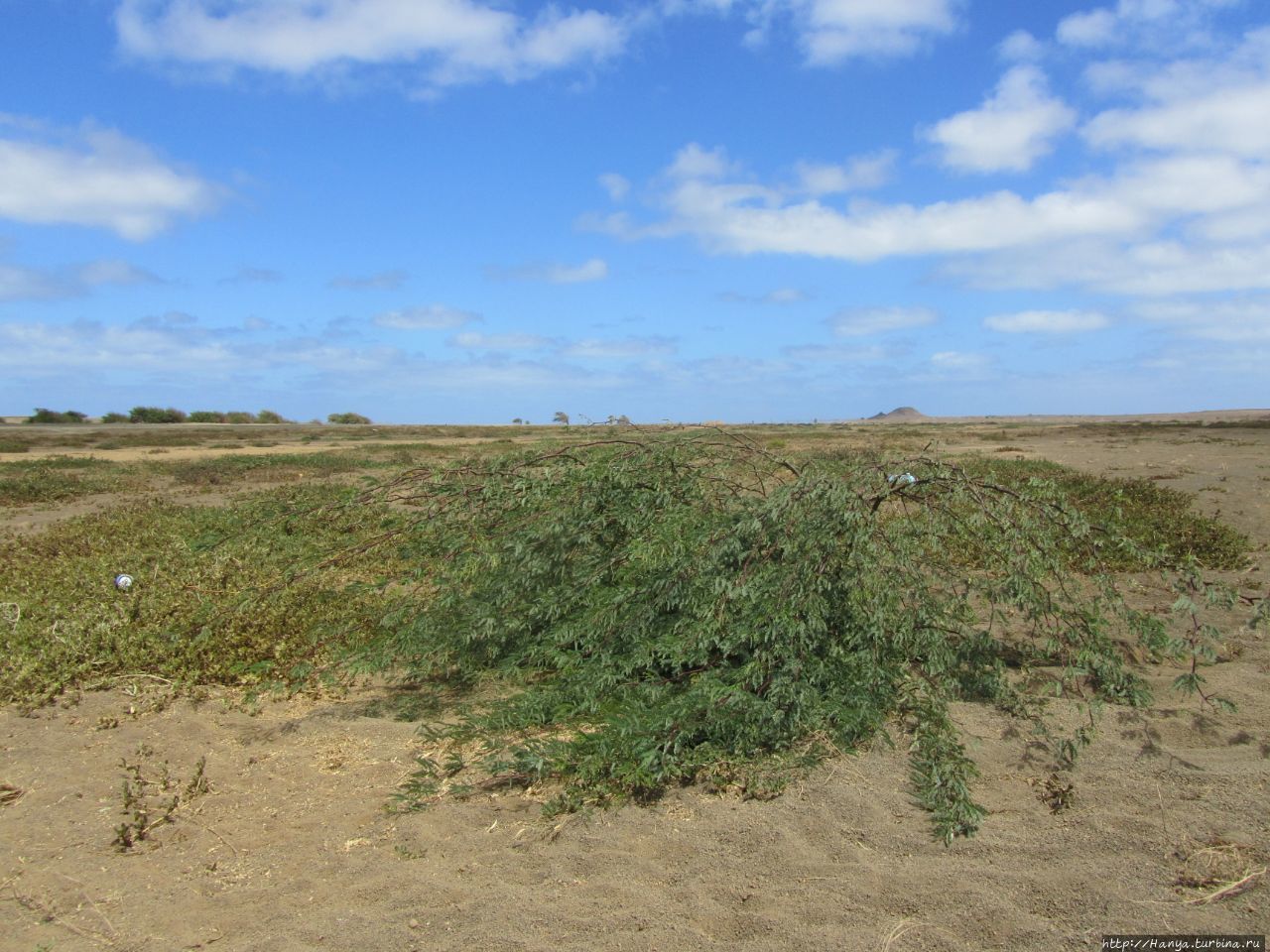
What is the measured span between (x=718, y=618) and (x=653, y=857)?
121cm

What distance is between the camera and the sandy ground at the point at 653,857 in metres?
2.97

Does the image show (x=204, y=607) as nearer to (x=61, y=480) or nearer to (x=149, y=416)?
(x=61, y=480)

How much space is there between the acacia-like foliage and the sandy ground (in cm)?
20

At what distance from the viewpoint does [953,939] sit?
284 cm

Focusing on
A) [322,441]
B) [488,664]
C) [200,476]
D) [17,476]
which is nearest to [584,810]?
[488,664]

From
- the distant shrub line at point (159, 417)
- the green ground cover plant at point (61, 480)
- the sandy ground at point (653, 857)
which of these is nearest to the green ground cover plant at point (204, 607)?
the sandy ground at point (653, 857)

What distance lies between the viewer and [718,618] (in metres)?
4.28

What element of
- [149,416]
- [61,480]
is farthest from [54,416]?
[61,480]

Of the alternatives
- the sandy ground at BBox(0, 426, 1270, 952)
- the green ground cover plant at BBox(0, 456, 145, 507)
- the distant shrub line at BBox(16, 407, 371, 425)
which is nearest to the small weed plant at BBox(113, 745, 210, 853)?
the sandy ground at BBox(0, 426, 1270, 952)

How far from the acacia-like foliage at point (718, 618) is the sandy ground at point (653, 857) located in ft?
0.65

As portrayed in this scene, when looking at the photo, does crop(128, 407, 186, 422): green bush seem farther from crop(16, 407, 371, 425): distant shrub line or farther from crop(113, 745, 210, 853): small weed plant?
crop(113, 745, 210, 853): small weed plant

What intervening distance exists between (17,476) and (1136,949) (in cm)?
1893

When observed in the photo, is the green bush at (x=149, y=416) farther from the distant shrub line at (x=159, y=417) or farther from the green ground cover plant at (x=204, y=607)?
the green ground cover plant at (x=204, y=607)

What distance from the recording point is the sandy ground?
297cm
